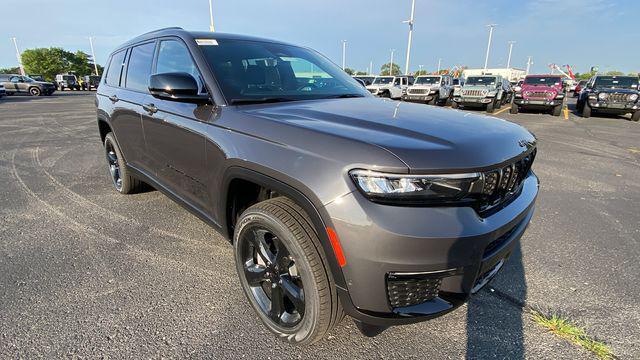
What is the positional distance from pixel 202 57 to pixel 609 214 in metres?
4.41

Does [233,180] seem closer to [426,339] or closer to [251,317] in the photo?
[251,317]

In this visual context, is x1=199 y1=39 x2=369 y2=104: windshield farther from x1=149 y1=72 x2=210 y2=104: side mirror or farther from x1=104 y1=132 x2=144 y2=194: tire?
x1=104 y1=132 x2=144 y2=194: tire

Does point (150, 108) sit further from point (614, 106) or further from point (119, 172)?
point (614, 106)

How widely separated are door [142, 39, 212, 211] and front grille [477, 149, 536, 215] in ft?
5.45

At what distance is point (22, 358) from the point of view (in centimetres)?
185

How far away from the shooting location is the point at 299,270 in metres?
1.75

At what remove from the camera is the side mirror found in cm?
219

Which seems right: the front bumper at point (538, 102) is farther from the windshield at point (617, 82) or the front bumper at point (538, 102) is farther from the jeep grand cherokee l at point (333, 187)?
the jeep grand cherokee l at point (333, 187)

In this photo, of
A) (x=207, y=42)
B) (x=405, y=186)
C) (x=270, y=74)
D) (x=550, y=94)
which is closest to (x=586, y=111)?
(x=550, y=94)

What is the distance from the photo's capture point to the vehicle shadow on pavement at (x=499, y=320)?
6.42ft

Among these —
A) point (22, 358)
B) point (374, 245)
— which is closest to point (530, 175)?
point (374, 245)

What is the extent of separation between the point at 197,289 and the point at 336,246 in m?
1.38

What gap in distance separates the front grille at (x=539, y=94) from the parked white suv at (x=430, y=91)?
192 inches

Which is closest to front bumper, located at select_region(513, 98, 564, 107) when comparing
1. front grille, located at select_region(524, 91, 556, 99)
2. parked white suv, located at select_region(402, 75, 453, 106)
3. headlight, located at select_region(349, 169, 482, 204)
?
front grille, located at select_region(524, 91, 556, 99)
